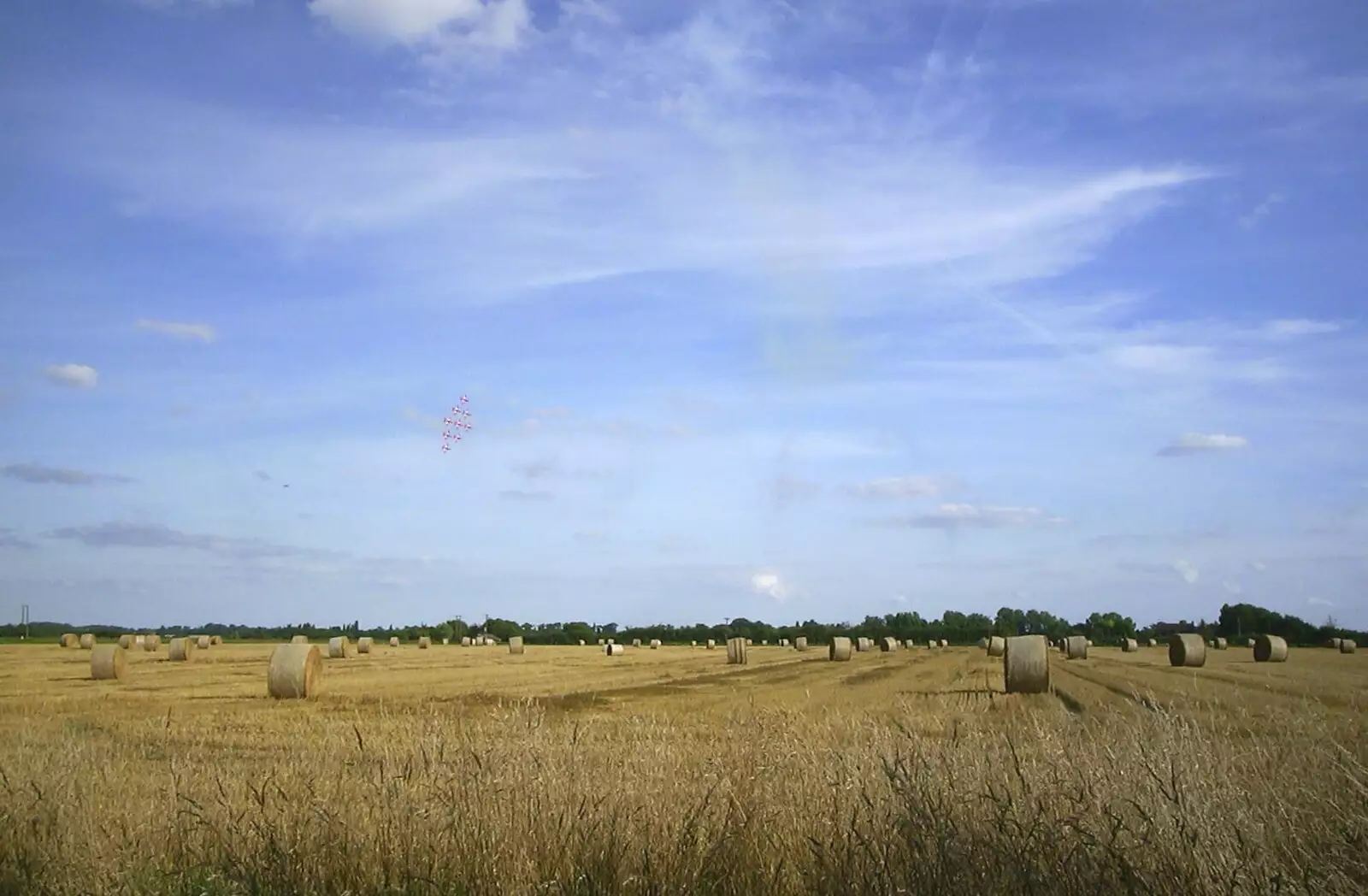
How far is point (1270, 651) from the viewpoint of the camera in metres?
51.4

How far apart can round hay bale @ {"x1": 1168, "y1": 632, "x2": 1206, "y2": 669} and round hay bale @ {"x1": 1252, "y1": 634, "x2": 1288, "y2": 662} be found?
226 inches

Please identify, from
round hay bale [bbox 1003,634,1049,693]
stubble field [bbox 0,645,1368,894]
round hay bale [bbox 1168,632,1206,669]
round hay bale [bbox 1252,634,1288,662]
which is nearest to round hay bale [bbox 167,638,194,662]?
round hay bale [bbox 1003,634,1049,693]

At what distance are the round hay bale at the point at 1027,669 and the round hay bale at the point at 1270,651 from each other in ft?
91.0

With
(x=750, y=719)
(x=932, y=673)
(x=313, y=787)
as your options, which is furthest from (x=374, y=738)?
(x=932, y=673)

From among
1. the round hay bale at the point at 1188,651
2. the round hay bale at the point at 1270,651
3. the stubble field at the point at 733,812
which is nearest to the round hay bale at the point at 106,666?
the stubble field at the point at 733,812

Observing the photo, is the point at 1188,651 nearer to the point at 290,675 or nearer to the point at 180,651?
the point at 290,675

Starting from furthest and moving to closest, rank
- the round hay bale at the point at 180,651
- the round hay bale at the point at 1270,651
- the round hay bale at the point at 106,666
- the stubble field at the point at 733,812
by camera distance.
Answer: the round hay bale at the point at 1270,651 → the round hay bale at the point at 180,651 → the round hay bale at the point at 106,666 → the stubble field at the point at 733,812

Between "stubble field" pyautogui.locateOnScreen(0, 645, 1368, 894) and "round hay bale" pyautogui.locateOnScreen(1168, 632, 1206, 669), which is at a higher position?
"round hay bale" pyautogui.locateOnScreen(1168, 632, 1206, 669)

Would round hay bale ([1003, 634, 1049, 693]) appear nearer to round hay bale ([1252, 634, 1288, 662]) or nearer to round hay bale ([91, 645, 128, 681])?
round hay bale ([91, 645, 128, 681])

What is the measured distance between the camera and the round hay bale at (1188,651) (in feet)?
150

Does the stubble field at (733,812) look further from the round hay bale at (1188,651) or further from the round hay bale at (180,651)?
the round hay bale at (180,651)

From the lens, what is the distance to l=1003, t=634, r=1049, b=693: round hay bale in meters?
28.7

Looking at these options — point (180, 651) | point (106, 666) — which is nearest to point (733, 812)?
point (106, 666)

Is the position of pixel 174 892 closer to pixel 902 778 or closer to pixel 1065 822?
pixel 902 778
